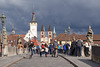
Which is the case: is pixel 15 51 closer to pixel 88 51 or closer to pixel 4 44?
pixel 4 44

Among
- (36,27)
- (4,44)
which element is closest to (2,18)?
(4,44)

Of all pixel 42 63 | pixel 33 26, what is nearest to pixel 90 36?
pixel 42 63

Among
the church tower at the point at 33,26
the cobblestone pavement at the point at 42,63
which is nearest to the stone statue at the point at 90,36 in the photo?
the cobblestone pavement at the point at 42,63

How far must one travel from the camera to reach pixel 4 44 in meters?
21.6

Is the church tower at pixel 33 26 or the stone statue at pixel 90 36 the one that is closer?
the stone statue at pixel 90 36

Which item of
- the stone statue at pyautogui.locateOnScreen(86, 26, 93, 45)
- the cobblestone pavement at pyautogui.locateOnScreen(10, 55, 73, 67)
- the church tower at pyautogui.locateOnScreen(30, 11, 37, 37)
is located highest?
the church tower at pyautogui.locateOnScreen(30, 11, 37, 37)

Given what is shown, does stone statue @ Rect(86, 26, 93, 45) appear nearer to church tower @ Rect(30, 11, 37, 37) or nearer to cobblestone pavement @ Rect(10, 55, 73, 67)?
cobblestone pavement @ Rect(10, 55, 73, 67)

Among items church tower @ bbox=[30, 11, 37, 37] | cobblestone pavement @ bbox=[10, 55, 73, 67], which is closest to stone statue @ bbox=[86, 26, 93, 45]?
cobblestone pavement @ bbox=[10, 55, 73, 67]

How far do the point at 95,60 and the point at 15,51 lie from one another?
15554mm

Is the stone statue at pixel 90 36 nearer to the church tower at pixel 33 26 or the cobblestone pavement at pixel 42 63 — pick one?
the cobblestone pavement at pixel 42 63

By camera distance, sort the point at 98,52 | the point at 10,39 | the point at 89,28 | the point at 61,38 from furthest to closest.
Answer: the point at 61,38 < the point at 10,39 < the point at 89,28 < the point at 98,52

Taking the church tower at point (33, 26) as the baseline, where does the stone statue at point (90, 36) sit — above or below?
below

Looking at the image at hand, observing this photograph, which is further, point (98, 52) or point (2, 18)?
point (2, 18)

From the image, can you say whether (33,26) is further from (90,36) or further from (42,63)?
(42,63)
